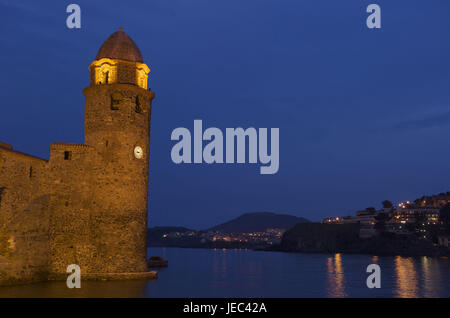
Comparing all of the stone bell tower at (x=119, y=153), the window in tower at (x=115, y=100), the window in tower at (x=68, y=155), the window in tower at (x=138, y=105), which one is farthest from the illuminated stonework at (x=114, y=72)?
the window in tower at (x=68, y=155)

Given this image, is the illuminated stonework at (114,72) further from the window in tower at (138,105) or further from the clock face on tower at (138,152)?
the clock face on tower at (138,152)

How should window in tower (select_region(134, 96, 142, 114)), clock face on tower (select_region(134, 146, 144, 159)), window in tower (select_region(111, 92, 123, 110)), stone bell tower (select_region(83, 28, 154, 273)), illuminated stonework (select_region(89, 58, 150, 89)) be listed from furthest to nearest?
window in tower (select_region(134, 96, 142, 114)) → illuminated stonework (select_region(89, 58, 150, 89)) → clock face on tower (select_region(134, 146, 144, 159)) → window in tower (select_region(111, 92, 123, 110)) → stone bell tower (select_region(83, 28, 154, 273))

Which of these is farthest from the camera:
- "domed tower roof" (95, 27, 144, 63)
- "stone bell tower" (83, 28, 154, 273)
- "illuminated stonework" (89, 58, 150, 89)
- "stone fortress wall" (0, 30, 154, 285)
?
"domed tower roof" (95, 27, 144, 63)

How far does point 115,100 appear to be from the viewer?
22.2 m

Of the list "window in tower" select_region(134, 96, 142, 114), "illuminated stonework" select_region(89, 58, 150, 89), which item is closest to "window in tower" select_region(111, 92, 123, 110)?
"illuminated stonework" select_region(89, 58, 150, 89)

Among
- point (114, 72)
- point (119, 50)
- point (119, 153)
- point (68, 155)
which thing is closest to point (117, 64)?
point (114, 72)

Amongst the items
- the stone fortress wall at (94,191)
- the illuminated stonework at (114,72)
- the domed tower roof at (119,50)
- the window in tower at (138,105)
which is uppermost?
the domed tower roof at (119,50)

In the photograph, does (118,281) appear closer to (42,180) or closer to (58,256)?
(58,256)

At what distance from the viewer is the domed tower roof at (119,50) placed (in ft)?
73.3

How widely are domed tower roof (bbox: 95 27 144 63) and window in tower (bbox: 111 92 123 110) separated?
6.26ft

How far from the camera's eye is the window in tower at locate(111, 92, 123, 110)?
72.0 feet

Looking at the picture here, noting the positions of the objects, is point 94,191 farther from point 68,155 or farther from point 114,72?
point 114,72

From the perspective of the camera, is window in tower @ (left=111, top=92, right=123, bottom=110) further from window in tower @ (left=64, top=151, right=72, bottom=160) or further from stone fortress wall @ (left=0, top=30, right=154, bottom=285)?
window in tower @ (left=64, top=151, right=72, bottom=160)
